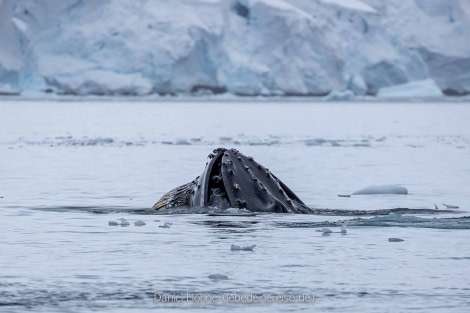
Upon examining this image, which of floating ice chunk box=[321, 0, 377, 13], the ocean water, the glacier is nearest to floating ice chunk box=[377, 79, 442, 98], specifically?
the glacier

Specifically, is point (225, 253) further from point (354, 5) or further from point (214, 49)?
point (354, 5)

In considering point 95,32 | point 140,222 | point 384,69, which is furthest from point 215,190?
point 384,69

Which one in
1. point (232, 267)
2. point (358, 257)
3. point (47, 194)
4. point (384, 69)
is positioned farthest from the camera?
point (384, 69)

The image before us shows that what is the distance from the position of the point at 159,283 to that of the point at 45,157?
17998 mm

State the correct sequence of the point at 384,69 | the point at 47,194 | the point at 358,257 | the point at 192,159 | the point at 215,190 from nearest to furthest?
the point at 358,257 < the point at 215,190 < the point at 47,194 < the point at 192,159 < the point at 384,69

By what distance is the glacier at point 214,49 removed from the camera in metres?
64.1

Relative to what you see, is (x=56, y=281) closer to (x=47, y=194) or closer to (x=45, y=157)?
(x=47, y=194)

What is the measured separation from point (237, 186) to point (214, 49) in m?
56.8

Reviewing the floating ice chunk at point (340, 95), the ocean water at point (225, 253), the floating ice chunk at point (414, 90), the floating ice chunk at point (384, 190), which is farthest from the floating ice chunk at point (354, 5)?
the floating ice chunk at point (384, 190)

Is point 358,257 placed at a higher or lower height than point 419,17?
lower

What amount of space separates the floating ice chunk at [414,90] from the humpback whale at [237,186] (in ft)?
206

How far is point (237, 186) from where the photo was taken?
33.0 feet

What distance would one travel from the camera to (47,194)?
15086mm

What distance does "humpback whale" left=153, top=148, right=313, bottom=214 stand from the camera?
10.1 m
